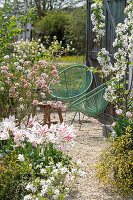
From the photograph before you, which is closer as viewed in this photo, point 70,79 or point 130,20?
point 130,20

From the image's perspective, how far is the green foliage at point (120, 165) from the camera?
8.54 ft

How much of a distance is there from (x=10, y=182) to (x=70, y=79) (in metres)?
3.48

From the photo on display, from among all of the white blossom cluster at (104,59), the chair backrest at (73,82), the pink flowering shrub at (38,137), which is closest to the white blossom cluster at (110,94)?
the white blossom cluster at (104,59)

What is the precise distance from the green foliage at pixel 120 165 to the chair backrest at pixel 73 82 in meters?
2.73

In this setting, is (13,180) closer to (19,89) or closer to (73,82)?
(19,89)

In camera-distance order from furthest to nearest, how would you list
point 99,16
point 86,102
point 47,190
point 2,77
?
1. point 86,102
2. point 2,77
3. point 99,16
4. point 47,190

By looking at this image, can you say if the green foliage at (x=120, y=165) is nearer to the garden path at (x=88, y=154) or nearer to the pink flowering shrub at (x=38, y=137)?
the garden path at (x=88, y=154)

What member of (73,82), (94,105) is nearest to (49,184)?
(94,105)

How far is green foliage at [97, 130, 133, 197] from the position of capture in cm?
260

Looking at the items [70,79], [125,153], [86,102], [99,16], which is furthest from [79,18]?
[125,153]

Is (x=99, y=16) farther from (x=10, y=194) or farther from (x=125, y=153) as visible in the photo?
(x=10, y=194)

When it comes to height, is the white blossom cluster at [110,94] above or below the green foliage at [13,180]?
above

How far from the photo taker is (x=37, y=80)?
393 centimetres

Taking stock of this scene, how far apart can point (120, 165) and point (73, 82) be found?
10.5 feet
